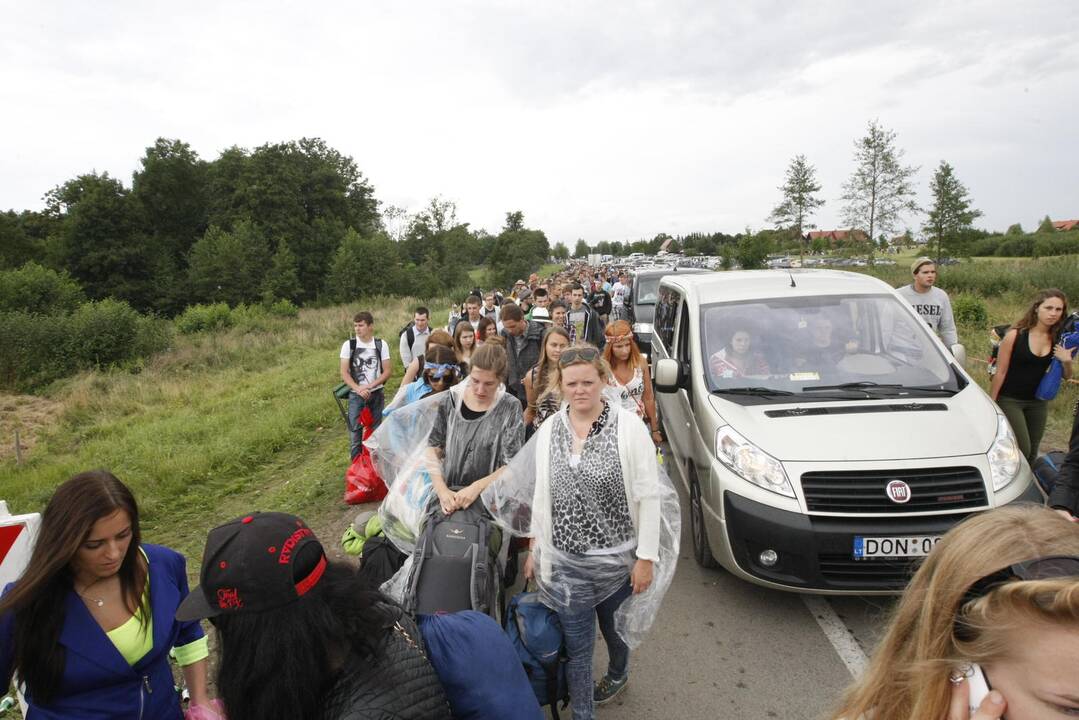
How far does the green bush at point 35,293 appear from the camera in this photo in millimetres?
24203

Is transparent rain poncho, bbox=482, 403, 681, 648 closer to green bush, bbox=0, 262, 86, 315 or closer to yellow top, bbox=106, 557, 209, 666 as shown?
yellow top, bbox=106, 557, 209, 666

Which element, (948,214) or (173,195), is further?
(173,195)

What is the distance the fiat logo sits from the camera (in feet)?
9.92

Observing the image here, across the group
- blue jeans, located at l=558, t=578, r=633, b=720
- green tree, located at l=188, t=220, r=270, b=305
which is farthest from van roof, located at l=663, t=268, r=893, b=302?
green tree, located at l=188, t=220, r=270, b=305

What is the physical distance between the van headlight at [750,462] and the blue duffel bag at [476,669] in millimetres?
2186

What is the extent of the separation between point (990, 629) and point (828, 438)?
250 cm

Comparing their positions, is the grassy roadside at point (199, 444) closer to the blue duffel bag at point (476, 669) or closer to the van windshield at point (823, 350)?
the van windshield at point (823, 350)

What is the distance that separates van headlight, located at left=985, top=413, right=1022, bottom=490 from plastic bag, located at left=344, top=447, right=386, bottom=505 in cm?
481

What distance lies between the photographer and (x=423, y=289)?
1997 inches

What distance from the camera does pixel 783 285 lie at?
4.83 metres

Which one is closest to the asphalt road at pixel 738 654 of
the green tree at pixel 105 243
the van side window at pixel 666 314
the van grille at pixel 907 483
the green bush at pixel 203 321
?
the van grille at pixel 907 483

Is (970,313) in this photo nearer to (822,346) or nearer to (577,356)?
(822,346)

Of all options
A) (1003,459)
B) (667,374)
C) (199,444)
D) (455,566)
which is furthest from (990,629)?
(199,444)

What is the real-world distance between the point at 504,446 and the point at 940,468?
237 cm
